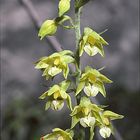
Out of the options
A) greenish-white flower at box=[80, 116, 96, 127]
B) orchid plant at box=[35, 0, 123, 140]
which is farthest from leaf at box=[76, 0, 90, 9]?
greenish-white flower at box=[80, 116, 96, 127]

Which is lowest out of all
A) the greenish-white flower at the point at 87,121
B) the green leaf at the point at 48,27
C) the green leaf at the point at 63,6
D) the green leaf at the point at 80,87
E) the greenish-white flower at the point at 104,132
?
the greenish-white flower at the point at 104,132

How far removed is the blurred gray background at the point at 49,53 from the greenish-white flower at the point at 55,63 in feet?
10.5

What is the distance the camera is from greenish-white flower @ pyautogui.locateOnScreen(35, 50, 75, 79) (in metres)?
3.28

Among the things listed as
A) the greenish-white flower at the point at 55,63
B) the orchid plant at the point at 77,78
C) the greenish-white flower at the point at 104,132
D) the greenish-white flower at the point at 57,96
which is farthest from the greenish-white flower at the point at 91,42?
the greenish-white flower at the point at 104,132

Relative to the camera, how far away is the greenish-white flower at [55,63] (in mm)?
3281

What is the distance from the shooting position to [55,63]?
331cm

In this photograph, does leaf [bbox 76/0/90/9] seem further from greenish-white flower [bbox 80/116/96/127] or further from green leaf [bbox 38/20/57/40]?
greenish-white flower [bbox 80/116/96/127]

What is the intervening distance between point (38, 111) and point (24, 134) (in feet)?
1.47

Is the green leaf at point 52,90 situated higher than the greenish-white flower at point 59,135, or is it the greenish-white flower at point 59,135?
the green leaf at point 52,90

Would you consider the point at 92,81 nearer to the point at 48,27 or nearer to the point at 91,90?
the point at 91,90

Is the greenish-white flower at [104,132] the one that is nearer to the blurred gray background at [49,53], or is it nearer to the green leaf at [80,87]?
the green leaf at [80,87]

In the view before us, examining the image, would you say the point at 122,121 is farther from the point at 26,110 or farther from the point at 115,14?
the point at 115,14

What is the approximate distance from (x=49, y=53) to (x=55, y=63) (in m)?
6.06

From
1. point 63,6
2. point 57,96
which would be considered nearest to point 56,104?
point 57,96
